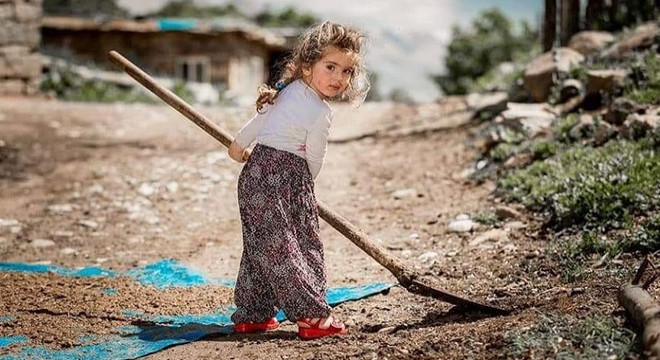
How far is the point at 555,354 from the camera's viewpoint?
106 inches

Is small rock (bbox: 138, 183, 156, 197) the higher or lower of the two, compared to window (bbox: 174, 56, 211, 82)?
higher

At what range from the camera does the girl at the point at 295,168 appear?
3273mm

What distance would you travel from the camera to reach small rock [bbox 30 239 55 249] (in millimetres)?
5340

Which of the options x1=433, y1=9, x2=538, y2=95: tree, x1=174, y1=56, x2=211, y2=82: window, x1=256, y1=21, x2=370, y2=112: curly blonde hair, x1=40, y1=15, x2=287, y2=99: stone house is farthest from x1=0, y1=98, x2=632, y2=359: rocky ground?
x1=433, y1=9, x2=538, y2=95: tree

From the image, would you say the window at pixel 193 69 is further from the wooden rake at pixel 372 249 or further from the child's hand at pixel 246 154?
the child's hand at pixel 246 154

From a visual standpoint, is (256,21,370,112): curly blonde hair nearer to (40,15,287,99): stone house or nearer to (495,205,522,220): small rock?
(495,205,522,220): small rock

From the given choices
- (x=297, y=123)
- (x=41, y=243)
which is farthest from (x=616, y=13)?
(x=297, y=123)

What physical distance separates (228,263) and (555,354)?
2.61 meters

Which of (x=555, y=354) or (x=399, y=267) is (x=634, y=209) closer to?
(x=399, y=267)

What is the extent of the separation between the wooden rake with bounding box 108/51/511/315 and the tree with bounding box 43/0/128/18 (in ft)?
65.2

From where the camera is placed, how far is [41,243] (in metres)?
5.39

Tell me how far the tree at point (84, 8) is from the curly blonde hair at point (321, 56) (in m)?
20.5

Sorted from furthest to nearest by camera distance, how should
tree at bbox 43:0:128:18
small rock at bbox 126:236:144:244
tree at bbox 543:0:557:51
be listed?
1. tree at bbox 43:0:128:18
2. tree at bbox 543:0:557:51
3. small rock at bbox 126:236:144:244

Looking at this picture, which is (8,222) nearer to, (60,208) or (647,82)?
(60,208)
